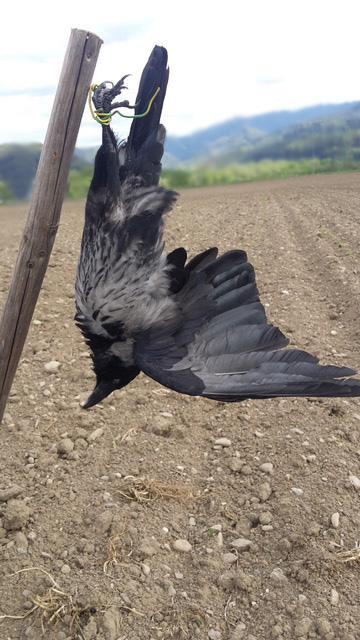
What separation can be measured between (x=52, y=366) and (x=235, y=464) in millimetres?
1804

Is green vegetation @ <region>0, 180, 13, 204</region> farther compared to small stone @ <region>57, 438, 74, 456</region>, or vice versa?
small stone @ <region>57, 438, 74, 456</region>

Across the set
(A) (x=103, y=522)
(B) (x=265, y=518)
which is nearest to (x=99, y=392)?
(A) (x=103, y=522)

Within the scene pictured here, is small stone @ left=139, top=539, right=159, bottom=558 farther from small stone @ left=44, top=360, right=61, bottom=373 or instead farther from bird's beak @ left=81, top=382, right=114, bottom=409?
small stone @ left=44, top=360, right=61, bottom=373

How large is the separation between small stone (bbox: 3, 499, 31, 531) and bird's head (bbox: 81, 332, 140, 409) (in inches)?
35.2

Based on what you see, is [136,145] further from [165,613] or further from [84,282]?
[165,613]

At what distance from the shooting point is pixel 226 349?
8.64 feet

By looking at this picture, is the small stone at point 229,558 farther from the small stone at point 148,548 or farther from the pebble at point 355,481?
the pebble at point 355,481

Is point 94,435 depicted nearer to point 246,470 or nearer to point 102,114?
point 246,470

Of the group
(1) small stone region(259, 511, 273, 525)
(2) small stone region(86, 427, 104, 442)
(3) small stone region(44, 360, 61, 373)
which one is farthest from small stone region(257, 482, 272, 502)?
(3) small stone region(44, 360, 61, 373)

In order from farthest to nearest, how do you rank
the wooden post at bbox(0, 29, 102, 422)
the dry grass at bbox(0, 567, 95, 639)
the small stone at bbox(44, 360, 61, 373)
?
1. the small stone at bbox(44, 360, 61, 373)
2. the dry grass at bbox(0, 567, 95, 639)
3. the wooden post at bbox(0, 29, 102, 422)

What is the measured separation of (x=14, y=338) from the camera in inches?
98.7

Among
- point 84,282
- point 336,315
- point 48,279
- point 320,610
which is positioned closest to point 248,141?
point 84,282

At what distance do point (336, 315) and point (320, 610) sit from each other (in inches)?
143

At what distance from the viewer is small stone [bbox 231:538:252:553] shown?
3.22 m
